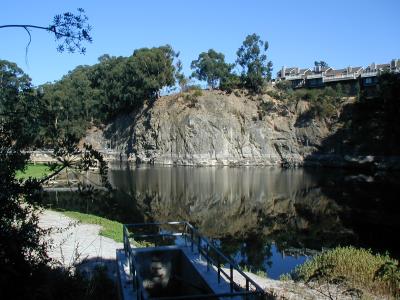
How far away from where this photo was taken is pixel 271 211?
1555 inches

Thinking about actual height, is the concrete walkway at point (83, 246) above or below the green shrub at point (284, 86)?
below

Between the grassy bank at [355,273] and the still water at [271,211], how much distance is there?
225cm

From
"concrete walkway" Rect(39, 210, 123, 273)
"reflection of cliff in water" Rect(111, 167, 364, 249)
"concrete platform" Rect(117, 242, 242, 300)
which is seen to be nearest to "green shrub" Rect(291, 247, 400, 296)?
"concrete platform" Rect(117, 242, 242, 300)

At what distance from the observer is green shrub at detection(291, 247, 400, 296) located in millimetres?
16125

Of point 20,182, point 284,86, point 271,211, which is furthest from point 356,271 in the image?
point 284,86

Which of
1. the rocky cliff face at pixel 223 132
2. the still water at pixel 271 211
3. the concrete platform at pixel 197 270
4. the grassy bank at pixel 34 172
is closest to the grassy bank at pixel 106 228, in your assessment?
the still water at pixel 271 211

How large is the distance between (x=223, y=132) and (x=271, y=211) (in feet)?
199

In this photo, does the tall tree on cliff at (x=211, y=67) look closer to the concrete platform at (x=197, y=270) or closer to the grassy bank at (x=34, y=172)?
the grassy bank at (x=34, y=172)

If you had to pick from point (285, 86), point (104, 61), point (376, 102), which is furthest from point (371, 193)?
point (104, 61)

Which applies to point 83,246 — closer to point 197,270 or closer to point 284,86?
point 197,270

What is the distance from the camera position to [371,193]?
1845 inches

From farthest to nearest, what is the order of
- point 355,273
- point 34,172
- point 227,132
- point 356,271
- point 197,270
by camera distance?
point 227,132
point 34,172
point 356,271
point 355,273
point 197,270

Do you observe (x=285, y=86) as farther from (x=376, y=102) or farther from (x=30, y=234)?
(x=30, y=234)

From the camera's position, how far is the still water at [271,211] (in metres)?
25.8
